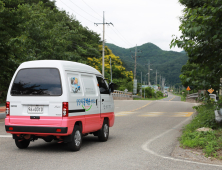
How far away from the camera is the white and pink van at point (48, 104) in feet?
23.9

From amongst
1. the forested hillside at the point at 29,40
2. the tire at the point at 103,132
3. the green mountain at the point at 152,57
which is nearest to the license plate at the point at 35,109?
the tire at the point at 103,132

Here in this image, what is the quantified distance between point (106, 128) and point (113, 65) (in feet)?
232

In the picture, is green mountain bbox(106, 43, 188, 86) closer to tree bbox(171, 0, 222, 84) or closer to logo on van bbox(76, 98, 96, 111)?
tree bbox(171, 0, 222, 84)

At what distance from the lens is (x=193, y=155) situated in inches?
292

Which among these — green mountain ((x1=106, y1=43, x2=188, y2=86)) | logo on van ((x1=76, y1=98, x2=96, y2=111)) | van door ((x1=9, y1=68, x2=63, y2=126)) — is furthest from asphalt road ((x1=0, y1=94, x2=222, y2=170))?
green mountain ((x1=106, y1=43, x2=188, y2=86))

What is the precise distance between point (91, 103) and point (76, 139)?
4.08 feet

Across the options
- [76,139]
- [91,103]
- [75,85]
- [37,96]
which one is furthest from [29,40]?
[76,139]

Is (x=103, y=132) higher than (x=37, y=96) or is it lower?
lower

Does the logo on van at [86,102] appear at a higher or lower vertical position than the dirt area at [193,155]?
higher

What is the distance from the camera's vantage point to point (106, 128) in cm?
1001

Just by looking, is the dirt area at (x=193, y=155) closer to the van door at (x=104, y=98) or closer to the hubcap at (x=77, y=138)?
the hubcap at (x=77, y=138)

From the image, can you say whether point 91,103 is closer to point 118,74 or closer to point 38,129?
point 38,129

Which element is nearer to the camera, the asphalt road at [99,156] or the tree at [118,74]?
the asphalt road at [99,156]

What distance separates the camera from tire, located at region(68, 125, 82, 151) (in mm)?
7594
